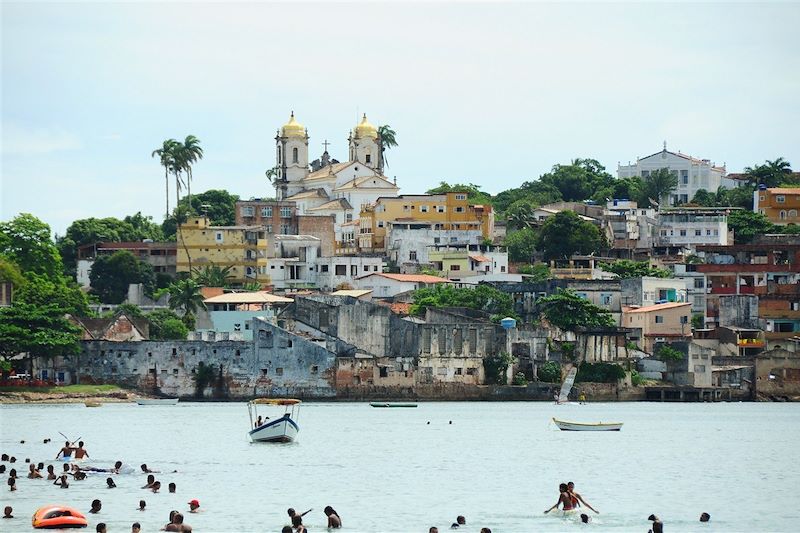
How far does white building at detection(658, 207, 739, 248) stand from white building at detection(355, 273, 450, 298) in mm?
25576

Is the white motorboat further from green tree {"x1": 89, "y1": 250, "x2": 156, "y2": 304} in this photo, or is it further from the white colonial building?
the white colonial building

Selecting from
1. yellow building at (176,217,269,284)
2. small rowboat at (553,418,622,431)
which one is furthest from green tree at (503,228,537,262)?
small rowboat at (553,418,622,431)

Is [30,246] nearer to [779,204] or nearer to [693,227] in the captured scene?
Answer: [693,227]

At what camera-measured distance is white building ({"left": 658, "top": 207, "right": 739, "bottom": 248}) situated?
430 feet

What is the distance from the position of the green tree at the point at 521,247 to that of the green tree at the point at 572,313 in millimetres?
29458

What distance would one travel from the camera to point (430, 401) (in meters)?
92.8

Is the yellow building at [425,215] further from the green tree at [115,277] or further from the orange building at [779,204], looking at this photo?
the orange building at [779,204]

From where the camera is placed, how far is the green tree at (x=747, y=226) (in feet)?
430

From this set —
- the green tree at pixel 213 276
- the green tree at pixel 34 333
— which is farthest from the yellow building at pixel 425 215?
the green tree at pixel 34 333

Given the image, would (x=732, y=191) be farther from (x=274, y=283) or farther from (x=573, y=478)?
(x=573, y=478)

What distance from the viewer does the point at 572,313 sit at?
319 ft

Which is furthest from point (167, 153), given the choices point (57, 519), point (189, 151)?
point (57, 519)

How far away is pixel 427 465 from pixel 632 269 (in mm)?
57355

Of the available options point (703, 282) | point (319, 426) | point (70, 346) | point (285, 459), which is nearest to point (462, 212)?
point (703, 282)
